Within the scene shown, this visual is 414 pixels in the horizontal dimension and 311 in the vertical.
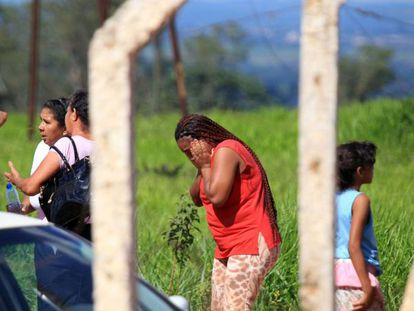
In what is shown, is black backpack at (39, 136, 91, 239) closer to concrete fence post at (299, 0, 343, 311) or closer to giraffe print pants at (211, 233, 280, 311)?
giraffe print pants at (211, 233, 280, 311)

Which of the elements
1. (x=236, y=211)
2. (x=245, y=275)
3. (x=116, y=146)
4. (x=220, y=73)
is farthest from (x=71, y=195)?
(x=220, y=73)

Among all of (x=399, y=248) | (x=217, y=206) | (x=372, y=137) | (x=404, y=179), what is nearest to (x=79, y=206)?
(x=217, y=206)

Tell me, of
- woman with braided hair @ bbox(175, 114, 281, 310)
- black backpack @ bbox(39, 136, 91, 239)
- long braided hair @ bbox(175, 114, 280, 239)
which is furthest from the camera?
black backpack @ bbox(39, 136, 91, 239)

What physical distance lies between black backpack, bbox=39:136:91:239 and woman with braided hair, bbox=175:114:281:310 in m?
0.58

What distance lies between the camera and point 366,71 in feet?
153

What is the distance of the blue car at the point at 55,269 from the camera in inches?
195

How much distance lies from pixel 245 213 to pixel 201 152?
0.37 metres

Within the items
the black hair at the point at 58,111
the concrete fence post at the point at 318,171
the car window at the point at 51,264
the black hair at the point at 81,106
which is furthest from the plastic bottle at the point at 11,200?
the concrete fence post at the point at 318,171

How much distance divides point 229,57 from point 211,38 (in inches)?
41.8

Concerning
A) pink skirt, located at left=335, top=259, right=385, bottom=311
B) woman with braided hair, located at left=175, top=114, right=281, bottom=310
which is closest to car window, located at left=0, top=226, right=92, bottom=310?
woman with braided hair, located at left=175, top=114, right=281, bottom=310

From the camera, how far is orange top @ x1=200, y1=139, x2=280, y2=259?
6340 mm

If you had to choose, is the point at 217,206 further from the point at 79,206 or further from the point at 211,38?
the point at 211,38

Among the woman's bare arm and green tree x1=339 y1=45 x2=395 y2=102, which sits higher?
green tree x1=339 y1=45 x2=395 y2=102

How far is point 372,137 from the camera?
16.8 m
